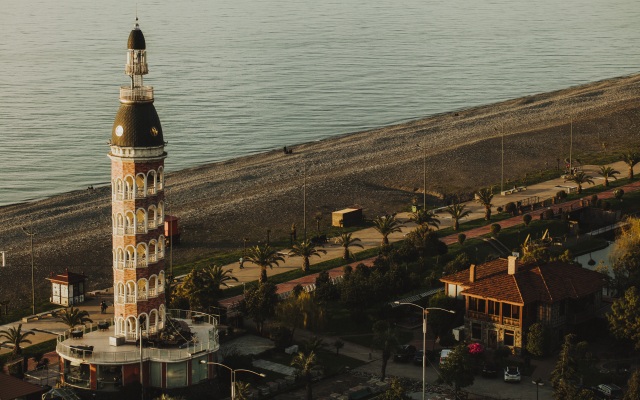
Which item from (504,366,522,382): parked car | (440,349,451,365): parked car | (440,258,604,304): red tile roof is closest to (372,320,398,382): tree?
(440,349,451,365): parked car

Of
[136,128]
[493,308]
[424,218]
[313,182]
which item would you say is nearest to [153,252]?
[136,128]

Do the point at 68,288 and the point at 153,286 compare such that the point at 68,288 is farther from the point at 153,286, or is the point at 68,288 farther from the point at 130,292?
the point at 130,292

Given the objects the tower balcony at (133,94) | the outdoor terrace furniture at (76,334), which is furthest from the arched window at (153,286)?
the tower balcony at (133,94)

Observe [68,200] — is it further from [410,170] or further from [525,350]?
[525,350]

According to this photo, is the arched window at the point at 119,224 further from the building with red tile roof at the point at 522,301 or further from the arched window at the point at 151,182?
the building with red tile roof at the point at 522,301

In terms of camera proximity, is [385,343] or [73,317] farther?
[73,317]
